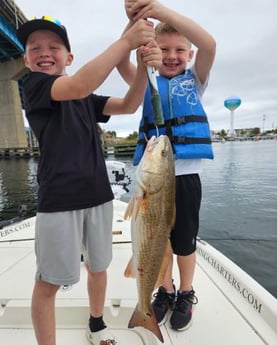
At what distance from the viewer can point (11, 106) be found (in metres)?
34.2

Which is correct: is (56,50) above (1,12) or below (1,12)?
below

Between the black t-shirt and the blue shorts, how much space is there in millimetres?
656

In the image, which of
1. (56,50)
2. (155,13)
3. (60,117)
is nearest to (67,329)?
(60,117)

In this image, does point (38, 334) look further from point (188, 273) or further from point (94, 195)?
point (188, 273)

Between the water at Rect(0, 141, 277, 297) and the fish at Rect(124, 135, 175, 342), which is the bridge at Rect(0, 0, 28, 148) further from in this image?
the fish at Rect(124, 135, 175, 342)

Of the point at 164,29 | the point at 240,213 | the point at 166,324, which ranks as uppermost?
the point at 164,29

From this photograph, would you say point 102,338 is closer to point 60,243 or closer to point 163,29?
point 60,243

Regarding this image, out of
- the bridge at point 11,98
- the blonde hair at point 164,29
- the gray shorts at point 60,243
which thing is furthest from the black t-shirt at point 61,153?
the bridge at point 11,98

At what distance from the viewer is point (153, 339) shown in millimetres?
2156

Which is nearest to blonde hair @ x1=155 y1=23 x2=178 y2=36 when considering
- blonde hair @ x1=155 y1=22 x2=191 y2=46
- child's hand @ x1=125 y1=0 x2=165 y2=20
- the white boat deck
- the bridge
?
blonde hair @ x1=155 y1=22 x2=191 y2=46

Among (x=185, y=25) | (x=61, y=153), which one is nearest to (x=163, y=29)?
(x=185, y=25)

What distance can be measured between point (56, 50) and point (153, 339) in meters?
2.23

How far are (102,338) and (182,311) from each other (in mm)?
678

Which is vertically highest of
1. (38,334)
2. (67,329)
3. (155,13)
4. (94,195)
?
(155,13)
